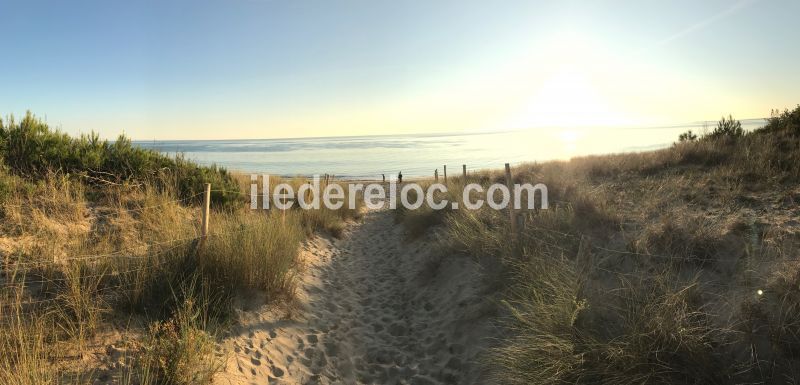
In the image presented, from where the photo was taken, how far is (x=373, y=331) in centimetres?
542

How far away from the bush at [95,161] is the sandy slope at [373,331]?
11.5ft

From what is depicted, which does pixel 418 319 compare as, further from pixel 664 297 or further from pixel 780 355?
pixel 780 355

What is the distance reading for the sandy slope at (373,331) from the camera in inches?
165

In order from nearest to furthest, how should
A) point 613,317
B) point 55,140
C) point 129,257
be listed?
point 613,317
point 129,257
point 55,140

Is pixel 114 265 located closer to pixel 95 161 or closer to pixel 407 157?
pixel 95 161

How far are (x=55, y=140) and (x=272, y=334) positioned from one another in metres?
6.73

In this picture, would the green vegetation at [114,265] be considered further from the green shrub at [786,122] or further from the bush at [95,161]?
the green shrub at [786,122]

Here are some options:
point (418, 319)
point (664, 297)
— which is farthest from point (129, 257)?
point (664, 297)

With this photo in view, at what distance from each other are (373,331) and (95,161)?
6663mm

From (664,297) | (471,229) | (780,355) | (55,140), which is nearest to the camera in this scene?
(780,355)

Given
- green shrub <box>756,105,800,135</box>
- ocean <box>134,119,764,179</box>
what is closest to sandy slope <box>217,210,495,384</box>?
ocean <box>134,119,764,179</box>

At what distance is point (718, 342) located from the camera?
2994 mm

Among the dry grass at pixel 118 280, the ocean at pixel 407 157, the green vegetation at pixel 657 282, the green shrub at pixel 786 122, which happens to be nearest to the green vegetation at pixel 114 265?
the dry grass at pixel 118 280

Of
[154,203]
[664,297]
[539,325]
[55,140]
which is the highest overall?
[55,140]
